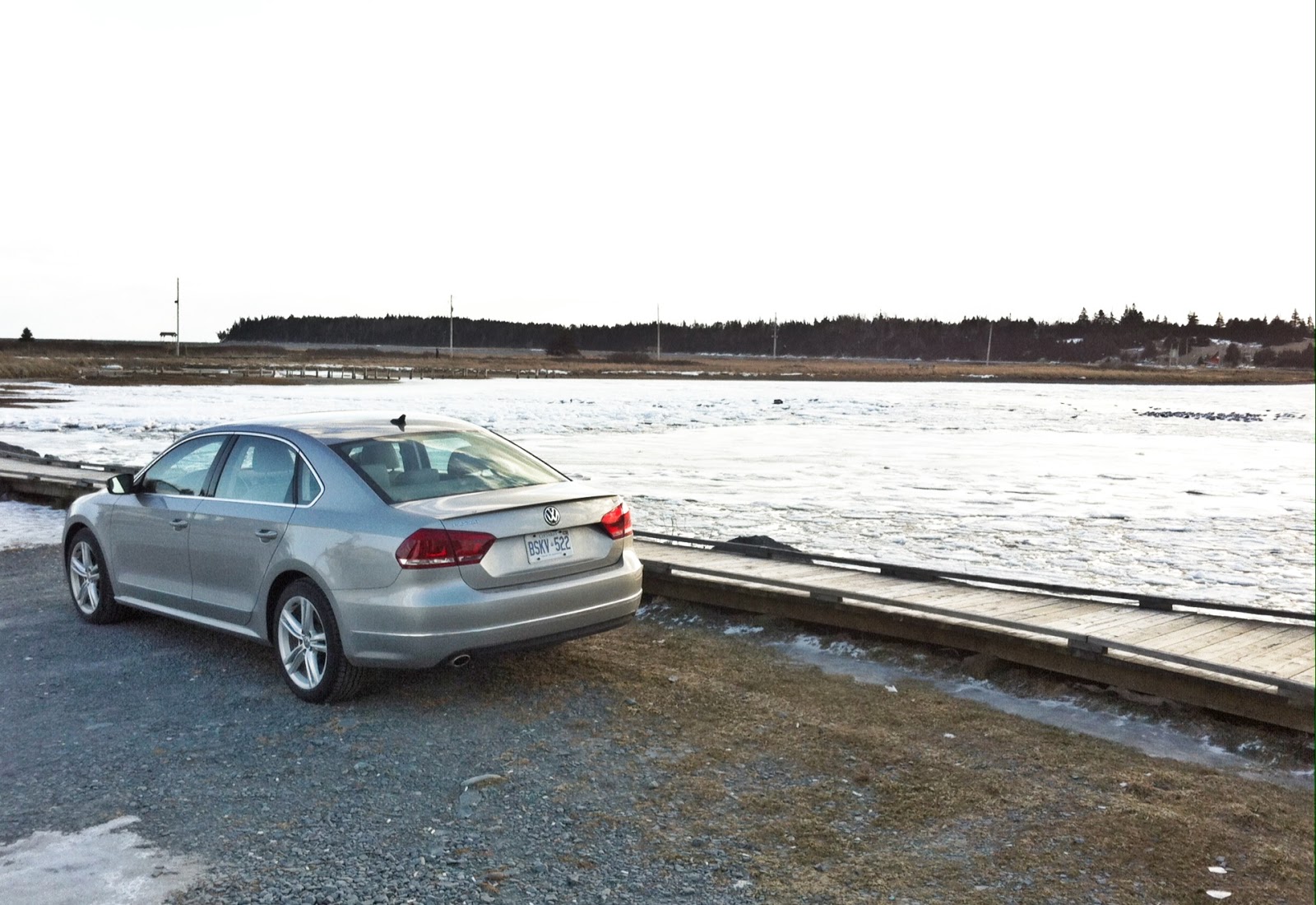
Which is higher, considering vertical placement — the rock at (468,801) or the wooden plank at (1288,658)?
the wooden plank at (1288,658)

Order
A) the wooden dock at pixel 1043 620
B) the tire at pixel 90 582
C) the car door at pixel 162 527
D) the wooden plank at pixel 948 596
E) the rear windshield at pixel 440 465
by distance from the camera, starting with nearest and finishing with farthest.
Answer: the wooden dock at pixel 1043 620 → the rear windshield at pixel 440 465 → the car door at pixel 162 527 → the wooden plank at pixel 948 596 → the tire at pixel 90 582

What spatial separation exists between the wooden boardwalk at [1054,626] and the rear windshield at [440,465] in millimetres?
2105

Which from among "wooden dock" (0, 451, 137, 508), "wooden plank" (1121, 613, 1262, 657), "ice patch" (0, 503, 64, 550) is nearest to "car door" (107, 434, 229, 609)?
"ice patch" (0, 503, 64, 550)

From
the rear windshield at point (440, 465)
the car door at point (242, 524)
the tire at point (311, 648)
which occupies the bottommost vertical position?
the tire at point (311, 648)

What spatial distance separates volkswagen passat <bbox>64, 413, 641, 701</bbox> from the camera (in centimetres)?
586

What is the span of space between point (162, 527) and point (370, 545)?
2.30 m

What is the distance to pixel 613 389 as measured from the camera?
190ft

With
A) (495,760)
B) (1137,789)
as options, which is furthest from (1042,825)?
(495,760)

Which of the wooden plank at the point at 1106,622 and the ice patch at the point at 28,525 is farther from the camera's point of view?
the ice patch at the point at 28,525

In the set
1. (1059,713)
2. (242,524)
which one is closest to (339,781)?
(242,524)

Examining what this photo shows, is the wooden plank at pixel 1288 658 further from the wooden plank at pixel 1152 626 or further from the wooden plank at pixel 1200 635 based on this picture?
the wooden plank at pixel 1152 626

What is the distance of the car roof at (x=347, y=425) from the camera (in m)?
6.71

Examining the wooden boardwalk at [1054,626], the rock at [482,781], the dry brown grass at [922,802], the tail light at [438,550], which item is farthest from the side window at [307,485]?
the wooden boardwalk at [1054,626]

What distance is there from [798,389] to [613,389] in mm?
11062
